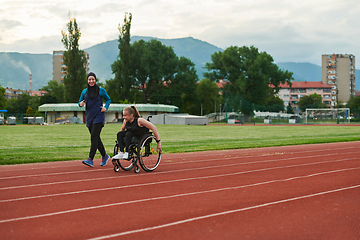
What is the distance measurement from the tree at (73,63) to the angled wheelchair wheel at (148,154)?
60283mm

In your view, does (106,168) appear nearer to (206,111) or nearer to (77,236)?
(77,236)

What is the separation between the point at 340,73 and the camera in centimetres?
15988

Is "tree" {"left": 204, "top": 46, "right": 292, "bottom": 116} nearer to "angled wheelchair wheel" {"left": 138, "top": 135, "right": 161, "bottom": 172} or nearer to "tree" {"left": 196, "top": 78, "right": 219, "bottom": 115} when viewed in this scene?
"tree" {"left": 196, "top": 78, "right": 219, "bottom": 115}

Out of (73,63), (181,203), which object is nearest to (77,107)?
(73,63)

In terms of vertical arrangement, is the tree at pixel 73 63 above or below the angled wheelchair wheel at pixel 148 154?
above

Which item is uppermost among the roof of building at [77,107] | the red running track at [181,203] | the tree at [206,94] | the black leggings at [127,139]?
the tree at [206,94]

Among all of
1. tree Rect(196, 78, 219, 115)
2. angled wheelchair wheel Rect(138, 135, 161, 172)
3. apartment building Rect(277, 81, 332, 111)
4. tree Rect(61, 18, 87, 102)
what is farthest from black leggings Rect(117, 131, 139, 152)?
apartment building Rect(277, 81, 332, 111)

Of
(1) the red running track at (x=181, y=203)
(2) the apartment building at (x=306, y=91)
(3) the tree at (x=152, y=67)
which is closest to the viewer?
(1) the red running track at (x=181, y=203)

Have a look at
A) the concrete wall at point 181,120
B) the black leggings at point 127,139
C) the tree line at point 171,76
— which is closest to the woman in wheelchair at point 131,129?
the black leggings at point 127,139

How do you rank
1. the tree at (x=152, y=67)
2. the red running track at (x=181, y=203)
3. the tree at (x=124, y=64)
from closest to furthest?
the red running track at (x=181, y=203)
the tree at (x=124, y=64)
the tree at (x=152, y=67)

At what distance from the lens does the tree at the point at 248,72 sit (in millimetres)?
75312

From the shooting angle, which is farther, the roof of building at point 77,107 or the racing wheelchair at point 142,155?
the roof of building at point 77,107

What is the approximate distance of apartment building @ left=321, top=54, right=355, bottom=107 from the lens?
159m

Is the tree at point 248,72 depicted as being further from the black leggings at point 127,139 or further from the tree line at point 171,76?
the black leggings at point 127,139
